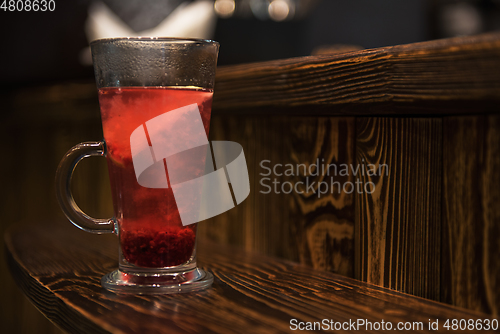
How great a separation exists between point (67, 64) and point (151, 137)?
1.70 meters

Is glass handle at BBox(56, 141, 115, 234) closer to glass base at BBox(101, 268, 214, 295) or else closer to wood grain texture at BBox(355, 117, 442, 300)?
glass base at BBox(101, 268, 214, 295)

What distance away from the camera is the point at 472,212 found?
63 cm

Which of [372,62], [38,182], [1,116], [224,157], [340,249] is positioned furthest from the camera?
[1,116]

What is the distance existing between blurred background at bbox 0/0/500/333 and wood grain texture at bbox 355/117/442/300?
823 millimetres

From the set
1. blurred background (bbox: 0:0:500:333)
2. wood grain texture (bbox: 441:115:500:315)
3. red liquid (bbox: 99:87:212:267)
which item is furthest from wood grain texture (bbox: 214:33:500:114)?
blurred background (bbox: 0:0:500:333)

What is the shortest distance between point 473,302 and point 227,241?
577 mm

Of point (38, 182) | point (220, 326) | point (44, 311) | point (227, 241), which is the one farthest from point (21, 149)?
point (220, 326)

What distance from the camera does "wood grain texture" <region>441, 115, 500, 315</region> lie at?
0.60 m

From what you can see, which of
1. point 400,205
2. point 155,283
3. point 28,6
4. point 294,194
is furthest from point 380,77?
point 28,6

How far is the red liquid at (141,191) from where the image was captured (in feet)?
2.31

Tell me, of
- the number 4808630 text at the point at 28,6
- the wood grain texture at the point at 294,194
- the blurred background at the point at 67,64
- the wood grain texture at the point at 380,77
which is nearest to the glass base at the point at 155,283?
the wood grain texture at the point at 294,194

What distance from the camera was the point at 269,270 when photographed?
2.81ft

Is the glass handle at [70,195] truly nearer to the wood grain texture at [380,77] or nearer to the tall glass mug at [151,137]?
the tall glass mug at [151,137]

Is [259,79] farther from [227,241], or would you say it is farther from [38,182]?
[38,182]
